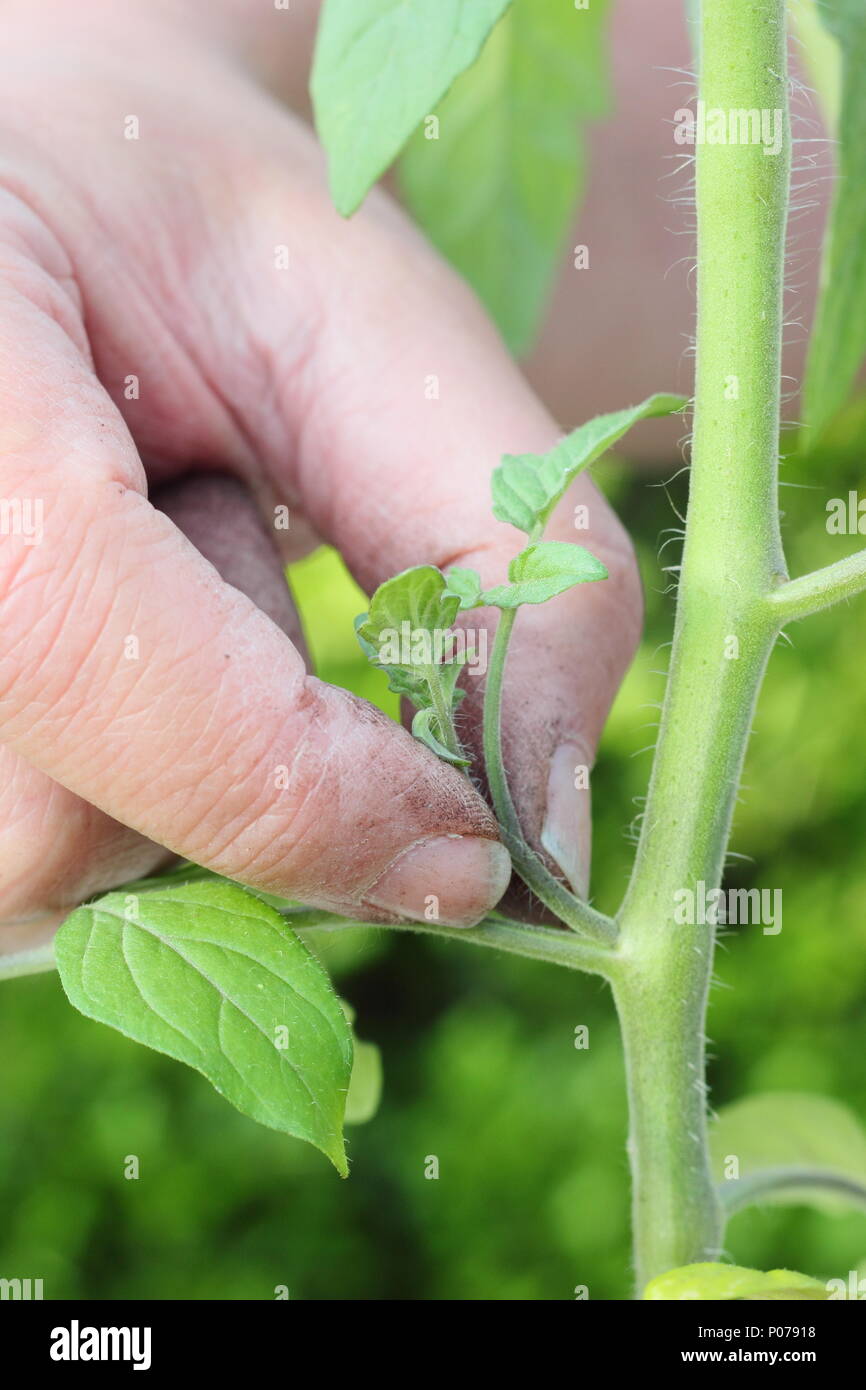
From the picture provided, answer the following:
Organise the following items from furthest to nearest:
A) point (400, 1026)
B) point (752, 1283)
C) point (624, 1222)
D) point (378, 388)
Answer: point (400, 1026) → point (624, 1222) → point (378, 388) → point (752, 1283)

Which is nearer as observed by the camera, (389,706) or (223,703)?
(223,703)

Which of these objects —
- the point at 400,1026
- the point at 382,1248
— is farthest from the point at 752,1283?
the point at 400,1026

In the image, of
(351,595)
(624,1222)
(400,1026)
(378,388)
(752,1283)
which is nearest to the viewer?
(752,1283)

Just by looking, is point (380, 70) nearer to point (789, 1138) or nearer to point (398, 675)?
point (398, 675)

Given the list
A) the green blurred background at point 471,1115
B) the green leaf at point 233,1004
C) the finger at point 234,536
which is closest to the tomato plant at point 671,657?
the green leaf at point 233,1004

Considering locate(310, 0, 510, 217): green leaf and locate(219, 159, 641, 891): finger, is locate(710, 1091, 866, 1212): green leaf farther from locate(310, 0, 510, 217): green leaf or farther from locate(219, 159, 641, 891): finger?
locate(310, 0, 510, 217): green leaf

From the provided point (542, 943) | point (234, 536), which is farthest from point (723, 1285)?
point (234, 536)
